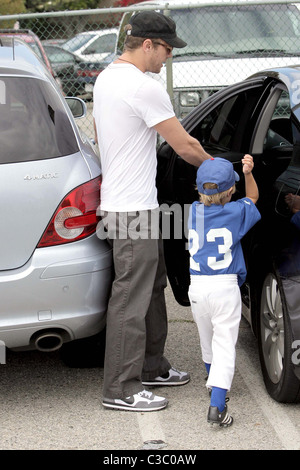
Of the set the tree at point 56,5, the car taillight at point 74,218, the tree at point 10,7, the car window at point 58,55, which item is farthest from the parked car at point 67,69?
the tree at point 56,5

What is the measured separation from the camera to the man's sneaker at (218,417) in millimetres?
3561

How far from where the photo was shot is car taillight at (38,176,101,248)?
142 inches

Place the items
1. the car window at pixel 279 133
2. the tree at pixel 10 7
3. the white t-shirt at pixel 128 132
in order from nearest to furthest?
the white t-shirt at pixel 128 132 → the car window at pixel 279 133 → the tree at pixel 10 7

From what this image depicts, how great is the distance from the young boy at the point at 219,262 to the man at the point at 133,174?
9.0 inches

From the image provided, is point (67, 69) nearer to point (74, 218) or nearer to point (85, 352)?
point (85, 352)

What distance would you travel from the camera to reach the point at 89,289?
3670mm

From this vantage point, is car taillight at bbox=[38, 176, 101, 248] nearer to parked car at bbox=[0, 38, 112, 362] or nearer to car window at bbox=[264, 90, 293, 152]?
parked car at bbox=[0, 38, 112, 362]

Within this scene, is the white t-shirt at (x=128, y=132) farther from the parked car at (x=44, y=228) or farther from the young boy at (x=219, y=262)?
the young boy at (x=219, y=262)

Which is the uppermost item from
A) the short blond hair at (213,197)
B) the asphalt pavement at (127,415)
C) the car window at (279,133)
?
the car window at (279,133)

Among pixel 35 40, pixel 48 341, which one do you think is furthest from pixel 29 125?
pixel 35 40

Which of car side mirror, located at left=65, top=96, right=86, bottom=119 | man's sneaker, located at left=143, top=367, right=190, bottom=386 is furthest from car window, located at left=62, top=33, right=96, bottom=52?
man's sneaker, located at left=143, top=367, right=190, bottom=386
